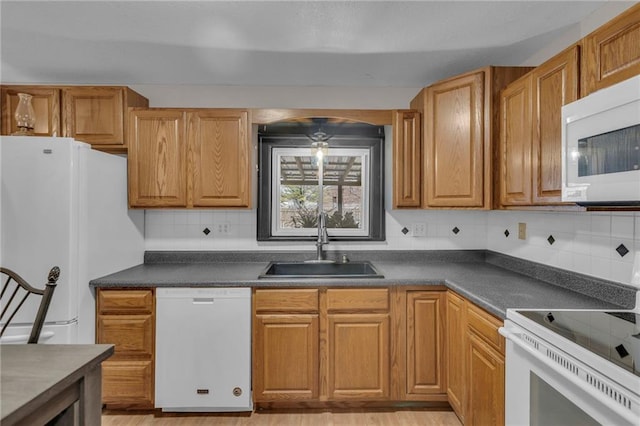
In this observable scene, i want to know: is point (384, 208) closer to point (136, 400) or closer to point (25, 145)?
point (136, 400)

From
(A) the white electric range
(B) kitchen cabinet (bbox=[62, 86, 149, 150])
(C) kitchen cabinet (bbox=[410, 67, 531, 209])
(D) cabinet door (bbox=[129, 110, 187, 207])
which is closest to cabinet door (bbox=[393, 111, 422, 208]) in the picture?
(C) kitchen cabinet (bbox=[410, 67, 531, 209])

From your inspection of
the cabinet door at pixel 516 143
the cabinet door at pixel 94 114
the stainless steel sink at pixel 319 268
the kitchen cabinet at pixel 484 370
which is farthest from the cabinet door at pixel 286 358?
the cabinet door at pixel 94 114

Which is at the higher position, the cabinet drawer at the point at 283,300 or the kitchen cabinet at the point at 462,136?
the kitchen cabinet at the point at 462,136

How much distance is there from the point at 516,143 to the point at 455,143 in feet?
1.27

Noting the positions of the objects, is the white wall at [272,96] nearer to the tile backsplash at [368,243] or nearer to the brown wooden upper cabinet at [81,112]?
the brown wooden upper cabinet at [81,112]

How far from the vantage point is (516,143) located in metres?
1.89

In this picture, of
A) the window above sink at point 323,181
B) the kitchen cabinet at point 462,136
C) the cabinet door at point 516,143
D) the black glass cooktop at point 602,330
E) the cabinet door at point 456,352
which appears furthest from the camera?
the window above sink at point 323,181

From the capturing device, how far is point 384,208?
2781 mm

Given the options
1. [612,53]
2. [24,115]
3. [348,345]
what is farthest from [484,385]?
[24,115]

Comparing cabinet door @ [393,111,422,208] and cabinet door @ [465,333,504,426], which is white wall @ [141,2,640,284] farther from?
cabinet door @ [465,333,504,426]

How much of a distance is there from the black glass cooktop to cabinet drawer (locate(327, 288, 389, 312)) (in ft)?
2.87

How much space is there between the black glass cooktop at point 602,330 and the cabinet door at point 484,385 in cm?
32

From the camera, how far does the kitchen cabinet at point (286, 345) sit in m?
2.16

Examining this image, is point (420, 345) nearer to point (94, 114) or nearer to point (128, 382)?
point (128, 382)
